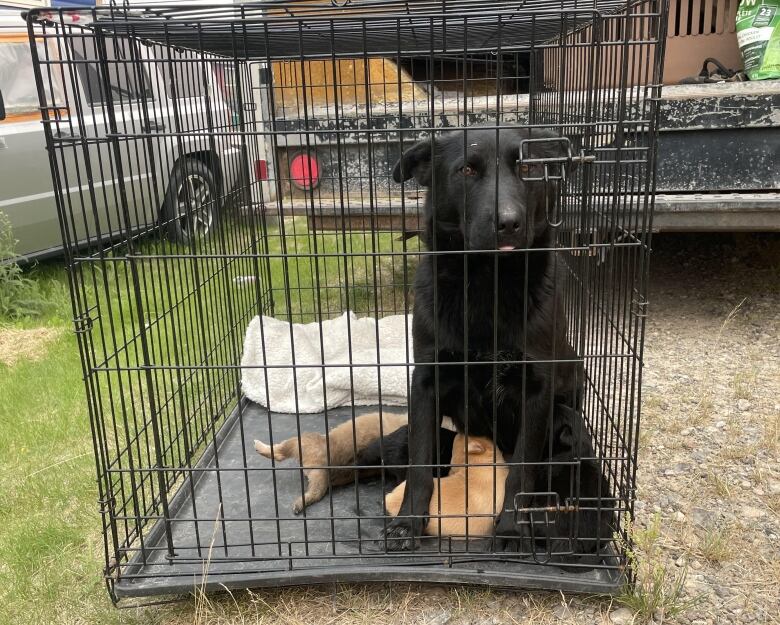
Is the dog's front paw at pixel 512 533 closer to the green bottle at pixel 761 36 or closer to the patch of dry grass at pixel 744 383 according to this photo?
the patch of dry grass at pixel 744 383

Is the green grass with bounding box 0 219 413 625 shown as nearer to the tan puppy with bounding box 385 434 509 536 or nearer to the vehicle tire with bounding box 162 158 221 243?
the vehicle tire with bounding box 162 158 221 243

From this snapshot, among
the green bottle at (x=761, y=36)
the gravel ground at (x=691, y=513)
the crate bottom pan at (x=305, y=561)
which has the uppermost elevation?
the green bottle at (x=761, y=36)

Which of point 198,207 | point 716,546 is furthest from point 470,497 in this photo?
point 198,207

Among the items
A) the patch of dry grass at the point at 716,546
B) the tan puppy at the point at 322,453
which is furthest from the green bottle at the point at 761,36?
Result: the tan puppy at the point at 322,453

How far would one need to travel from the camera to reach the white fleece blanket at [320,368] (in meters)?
3.54

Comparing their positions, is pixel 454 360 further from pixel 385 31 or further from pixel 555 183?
pixel 385 31

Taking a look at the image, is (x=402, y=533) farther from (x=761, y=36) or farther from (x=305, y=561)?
(x=761, y=36)

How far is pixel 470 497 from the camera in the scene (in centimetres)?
233

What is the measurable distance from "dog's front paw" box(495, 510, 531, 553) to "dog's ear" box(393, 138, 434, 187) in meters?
1.14

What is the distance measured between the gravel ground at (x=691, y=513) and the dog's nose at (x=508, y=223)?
967 mm

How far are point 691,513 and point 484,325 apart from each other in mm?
1056

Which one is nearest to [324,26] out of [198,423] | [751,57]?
[198,423]

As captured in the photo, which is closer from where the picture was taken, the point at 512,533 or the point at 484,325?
the point at 512,533

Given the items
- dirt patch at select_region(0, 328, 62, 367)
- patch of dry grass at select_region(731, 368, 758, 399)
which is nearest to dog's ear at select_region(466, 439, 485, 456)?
patch of dry grass at select_region(731, 368, 758, 399)
